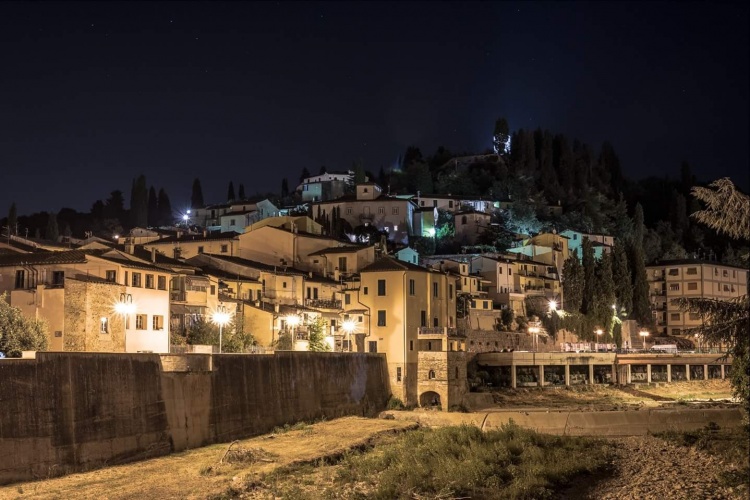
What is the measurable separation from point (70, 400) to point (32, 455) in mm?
2322

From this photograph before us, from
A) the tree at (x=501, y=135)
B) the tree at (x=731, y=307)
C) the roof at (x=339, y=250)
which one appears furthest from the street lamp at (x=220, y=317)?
the tree at (x=501, y=135)

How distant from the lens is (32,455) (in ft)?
85.2

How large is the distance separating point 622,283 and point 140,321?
66.0 meters

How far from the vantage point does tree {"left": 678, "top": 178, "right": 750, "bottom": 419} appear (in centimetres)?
1814

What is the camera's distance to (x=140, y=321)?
142 feet

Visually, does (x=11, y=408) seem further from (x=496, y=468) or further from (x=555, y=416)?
(x=555, y=416)

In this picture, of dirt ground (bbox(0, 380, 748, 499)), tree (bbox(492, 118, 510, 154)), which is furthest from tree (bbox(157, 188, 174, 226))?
dirt ground (bbox(0, 380, 748, 499))

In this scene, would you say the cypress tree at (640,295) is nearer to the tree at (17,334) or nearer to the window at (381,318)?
the window at (381,318)

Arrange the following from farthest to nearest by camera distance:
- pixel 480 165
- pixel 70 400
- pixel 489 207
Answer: pixel 480 165 → pixel 489 207 → pixel 70 400

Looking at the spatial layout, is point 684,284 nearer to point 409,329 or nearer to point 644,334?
point 644,334

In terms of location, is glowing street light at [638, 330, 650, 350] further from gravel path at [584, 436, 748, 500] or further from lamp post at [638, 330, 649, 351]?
gravel path at [584, 436, 748, 500]

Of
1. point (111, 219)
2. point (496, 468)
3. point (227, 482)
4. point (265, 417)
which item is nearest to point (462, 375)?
point (265, 417)

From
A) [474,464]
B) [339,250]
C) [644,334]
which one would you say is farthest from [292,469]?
[644,334]

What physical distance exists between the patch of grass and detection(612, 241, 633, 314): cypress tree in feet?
196
